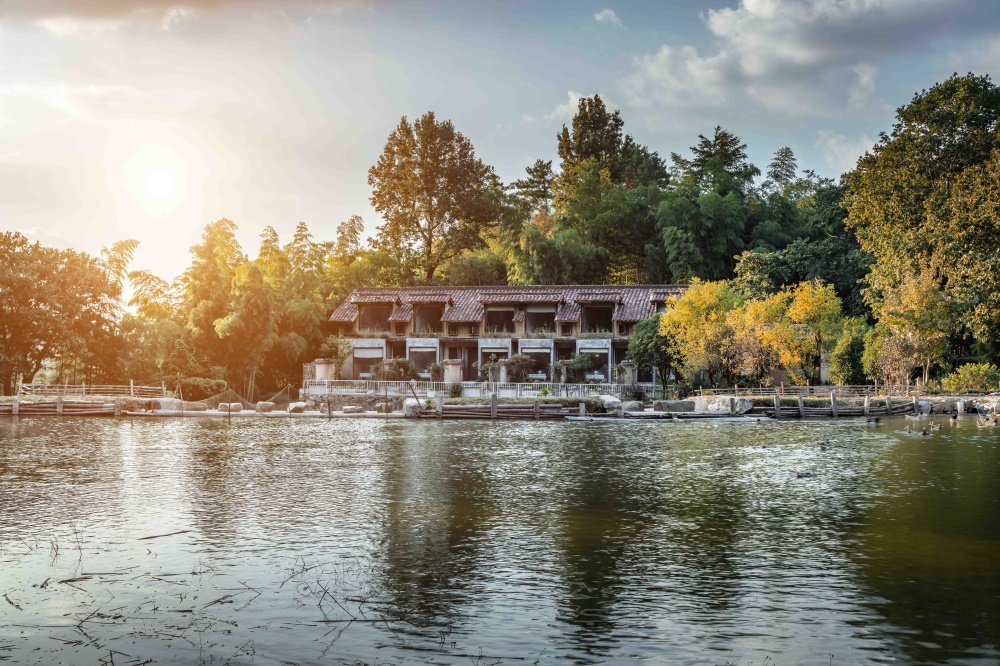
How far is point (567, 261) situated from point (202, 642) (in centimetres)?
5952

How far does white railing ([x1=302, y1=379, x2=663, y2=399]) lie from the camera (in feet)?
154

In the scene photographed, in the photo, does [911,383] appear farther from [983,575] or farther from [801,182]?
[801,182]

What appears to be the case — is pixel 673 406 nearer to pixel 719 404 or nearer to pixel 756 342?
pixel 719 404

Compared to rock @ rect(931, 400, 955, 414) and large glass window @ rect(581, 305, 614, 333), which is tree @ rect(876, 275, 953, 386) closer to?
rock @ rect(931, 400, 955, 414)

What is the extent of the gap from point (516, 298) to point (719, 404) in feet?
65.7

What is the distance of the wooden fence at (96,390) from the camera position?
157 feet

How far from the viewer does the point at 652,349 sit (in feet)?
159

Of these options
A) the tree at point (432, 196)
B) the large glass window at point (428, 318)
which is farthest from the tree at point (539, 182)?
the large glass window at point (428, 318)

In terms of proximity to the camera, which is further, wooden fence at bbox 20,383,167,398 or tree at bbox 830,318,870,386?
Result: tree at bbox 830,318,870,386

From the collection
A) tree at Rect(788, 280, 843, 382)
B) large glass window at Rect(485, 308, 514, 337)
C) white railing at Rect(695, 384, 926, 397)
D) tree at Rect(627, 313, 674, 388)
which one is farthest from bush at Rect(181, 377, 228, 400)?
tree at Rect(788, 280, 843, 382)

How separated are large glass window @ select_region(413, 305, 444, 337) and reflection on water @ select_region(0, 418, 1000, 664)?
34.5 metres

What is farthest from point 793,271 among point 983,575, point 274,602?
point 274,602

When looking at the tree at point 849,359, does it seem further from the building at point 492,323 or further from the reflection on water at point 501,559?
the reflection on water at point 501,559

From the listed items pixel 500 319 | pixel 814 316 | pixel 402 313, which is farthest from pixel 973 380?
pixel 402 313
